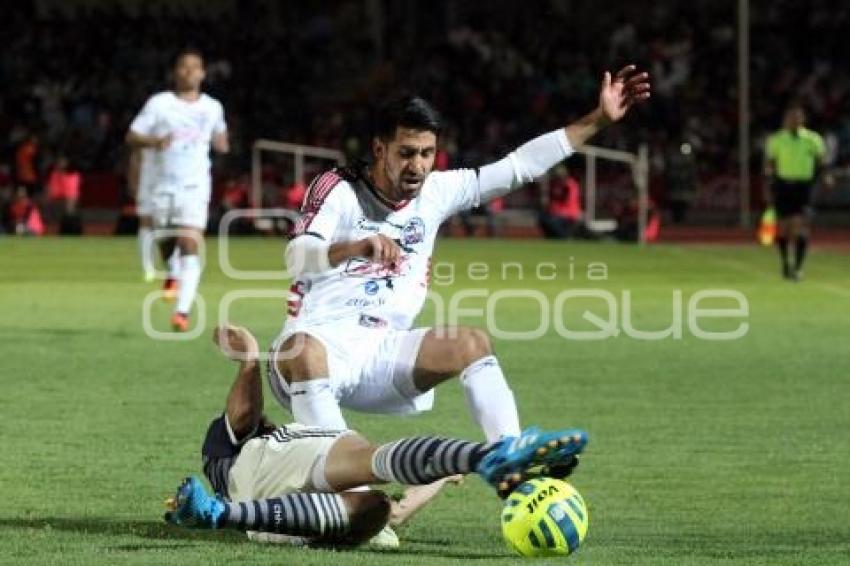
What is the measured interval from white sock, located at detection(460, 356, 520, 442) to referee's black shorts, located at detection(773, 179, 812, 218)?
18.7 metres

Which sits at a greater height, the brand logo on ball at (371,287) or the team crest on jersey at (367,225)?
the team crest on jersey at (367,225)

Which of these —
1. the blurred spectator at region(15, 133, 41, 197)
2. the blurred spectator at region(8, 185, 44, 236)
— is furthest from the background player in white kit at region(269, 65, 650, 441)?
the blurred spectator at region(15, 133, 41, 197)

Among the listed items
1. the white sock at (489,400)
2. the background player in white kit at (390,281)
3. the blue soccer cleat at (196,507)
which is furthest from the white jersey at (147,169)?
the blue soccer cleat at (196,507)

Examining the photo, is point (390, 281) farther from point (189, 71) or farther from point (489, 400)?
point (189, 71)

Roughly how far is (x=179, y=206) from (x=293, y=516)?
444 inches

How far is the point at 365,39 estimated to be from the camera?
4391 cm

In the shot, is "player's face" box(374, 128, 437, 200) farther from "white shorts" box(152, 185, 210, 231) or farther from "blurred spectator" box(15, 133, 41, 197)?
"blurred spectator" box(15, 133, 41, 197)

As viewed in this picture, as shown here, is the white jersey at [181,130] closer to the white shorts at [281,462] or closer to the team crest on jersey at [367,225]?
the team crest on jersey at [367,225]

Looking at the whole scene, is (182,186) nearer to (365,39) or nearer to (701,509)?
(701,509)

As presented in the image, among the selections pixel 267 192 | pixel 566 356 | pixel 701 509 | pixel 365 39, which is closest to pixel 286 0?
pixel 365 39

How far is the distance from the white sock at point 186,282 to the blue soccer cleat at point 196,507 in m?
10.2

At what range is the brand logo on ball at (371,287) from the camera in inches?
356

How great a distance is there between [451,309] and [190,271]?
3.66 m

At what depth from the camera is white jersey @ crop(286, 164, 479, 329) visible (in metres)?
8.91
